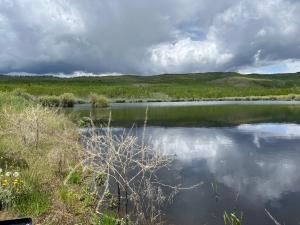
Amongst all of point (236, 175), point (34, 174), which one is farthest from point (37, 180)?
point (236, 175)

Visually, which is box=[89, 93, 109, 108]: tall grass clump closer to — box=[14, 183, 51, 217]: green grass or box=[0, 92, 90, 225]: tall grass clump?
box=[0, 92, 90, 225]: tall grass clump

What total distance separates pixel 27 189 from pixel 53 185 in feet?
4.96

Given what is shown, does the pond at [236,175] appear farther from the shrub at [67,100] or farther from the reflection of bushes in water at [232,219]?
the shrub at [67,100]

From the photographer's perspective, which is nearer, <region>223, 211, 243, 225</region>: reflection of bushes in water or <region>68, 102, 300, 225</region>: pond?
<region>223, 211, 243, 225</region>: reflection of bushes in water

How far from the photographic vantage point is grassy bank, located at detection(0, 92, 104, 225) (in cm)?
933

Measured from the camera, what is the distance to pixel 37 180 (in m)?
11.1

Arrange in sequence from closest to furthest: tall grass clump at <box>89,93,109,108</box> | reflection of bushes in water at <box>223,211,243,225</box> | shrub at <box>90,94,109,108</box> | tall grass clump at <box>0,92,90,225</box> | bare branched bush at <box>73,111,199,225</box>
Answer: reflection of bushes in water at <box>223,211,243,225</box>
tall grass clump at <box>0,92,90,225</box>
bare branched bush at <box>73,111,199,225</box>
tall grass clump at <box>89,93,109,108</box>
shrub at <box>90,94,109,108</box>

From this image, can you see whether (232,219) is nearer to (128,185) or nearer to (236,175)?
(128,185)

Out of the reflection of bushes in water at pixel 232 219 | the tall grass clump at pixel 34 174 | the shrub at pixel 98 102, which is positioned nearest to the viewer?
the reflection of bushes in water at pixel 232 219

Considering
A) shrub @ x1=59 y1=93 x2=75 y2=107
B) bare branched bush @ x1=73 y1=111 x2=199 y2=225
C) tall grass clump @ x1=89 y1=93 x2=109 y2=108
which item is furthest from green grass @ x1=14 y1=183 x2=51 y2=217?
shrub @ x1=59 y1=93 x2=75 y2=107

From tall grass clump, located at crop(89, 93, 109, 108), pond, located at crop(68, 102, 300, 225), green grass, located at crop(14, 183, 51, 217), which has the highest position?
green grass, located at crop(14, 183, 51, 217)

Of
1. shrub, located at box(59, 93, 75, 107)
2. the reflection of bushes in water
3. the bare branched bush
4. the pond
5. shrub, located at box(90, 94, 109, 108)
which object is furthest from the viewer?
shrub, located at box(90, 94, 109, 108)

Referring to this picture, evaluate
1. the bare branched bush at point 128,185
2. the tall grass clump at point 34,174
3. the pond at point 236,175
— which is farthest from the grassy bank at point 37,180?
the pond at point 236,175

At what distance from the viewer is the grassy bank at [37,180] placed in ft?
30.6
